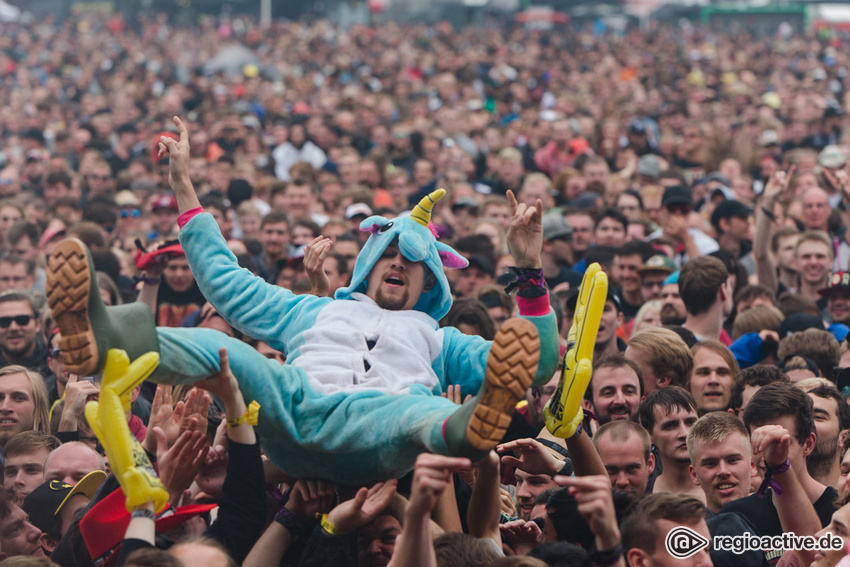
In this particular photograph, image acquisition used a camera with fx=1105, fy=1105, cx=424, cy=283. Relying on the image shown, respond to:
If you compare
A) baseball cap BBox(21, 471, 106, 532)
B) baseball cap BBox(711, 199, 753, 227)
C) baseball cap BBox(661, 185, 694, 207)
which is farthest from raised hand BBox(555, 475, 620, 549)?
baseball cap BBox(711, 199, 753, 227)

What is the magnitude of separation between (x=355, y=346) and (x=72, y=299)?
1214 millimetres

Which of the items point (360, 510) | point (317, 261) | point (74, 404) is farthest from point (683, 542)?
point (74, 404)

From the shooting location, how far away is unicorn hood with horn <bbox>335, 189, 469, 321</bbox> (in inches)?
179

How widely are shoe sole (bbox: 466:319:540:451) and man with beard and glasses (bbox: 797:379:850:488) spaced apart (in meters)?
1.95

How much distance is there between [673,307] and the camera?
707 cm

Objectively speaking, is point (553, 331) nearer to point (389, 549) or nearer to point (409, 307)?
point (409, 307)

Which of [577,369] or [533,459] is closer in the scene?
[577,369]

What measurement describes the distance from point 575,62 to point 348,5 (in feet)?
33.4

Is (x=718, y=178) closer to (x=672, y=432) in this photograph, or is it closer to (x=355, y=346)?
(x=672, y=432)

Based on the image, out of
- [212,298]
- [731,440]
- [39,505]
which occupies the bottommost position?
[39,505]

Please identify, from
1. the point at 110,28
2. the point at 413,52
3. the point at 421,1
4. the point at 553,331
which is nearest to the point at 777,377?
the point at 553,331

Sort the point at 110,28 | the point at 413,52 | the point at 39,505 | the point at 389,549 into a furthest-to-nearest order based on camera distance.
Answer: the point at 110,28 → the point at 413,52 → the point at 39,505 → the point at 389,549

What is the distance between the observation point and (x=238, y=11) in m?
31.1

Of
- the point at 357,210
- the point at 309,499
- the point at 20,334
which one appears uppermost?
the point at 309,499
